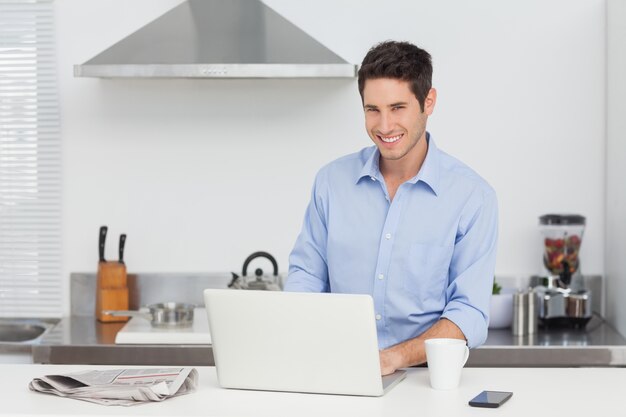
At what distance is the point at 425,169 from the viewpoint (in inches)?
101

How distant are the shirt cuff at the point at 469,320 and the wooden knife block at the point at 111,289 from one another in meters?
1.69

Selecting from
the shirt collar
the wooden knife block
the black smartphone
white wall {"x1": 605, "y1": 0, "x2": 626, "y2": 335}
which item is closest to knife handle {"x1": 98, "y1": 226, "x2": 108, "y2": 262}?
the wooden knife block

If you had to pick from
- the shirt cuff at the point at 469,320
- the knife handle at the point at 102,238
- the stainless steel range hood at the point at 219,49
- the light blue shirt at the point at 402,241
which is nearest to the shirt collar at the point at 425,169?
the light blue shirt at the point at 402,241

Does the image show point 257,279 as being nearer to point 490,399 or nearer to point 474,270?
point 474,270

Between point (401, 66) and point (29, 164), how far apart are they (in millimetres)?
1961

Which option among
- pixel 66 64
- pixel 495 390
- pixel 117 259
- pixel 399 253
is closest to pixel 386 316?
pixel 399 253

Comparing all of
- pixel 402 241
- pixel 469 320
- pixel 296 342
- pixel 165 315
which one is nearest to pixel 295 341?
pixel 296 342

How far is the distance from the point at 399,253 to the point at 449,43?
1455mm

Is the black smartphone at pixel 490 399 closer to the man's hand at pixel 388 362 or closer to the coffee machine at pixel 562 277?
the man's hand at pixel 388 362

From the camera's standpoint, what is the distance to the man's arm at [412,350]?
217 centimetres

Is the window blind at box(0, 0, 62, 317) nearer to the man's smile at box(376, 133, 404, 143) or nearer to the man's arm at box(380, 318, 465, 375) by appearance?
the man's smile at box(376, 133, 404, 143)

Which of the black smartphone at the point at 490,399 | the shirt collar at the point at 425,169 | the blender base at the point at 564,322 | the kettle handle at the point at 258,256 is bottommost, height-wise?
the blender base at the point at 564,322

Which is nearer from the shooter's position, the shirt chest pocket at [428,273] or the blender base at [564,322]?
the shirt chest pocket at [428,273]

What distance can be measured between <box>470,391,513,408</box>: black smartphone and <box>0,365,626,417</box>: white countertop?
0.04 ft
